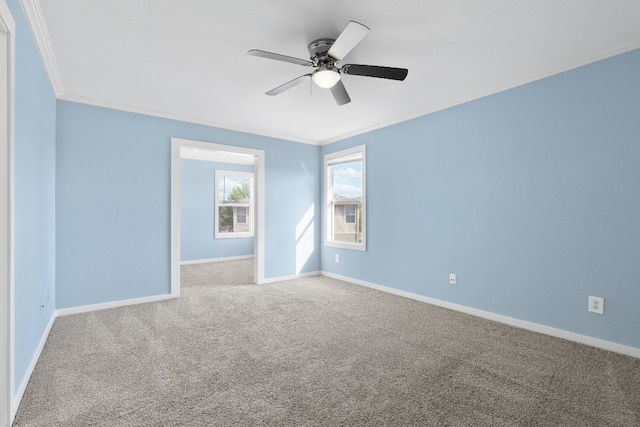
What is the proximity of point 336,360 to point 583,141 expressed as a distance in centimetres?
270

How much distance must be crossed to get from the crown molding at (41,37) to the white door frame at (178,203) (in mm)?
1376

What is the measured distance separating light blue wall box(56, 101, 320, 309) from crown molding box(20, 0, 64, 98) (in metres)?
0.65

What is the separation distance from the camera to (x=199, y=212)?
23.4 ft

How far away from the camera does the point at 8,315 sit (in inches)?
66.4

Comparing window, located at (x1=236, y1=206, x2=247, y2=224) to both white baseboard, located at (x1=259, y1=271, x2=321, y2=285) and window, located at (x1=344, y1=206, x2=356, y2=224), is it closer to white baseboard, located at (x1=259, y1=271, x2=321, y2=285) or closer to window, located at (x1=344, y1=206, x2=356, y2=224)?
white baseboard, located at (x1=259, y1=271, x2=321, y2=285)

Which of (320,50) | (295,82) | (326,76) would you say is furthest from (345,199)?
(320,50)

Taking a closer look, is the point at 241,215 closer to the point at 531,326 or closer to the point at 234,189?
the point at 234,189

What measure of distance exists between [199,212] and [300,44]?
5.42 m

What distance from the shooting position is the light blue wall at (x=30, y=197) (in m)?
1.91

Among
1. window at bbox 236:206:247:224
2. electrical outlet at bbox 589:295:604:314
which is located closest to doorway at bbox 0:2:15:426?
electrical outlet at bbox 589:295:604:314

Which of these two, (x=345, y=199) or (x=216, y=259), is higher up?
(x=345, y=199)

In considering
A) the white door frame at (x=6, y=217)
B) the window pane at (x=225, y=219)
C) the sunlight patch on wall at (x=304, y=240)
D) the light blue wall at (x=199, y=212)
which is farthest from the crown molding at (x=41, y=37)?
the window pane at (x=225, y=219)

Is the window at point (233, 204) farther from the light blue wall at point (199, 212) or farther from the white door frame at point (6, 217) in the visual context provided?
the white door frame at point (6, 217)

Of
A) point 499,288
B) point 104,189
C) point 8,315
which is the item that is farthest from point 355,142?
point 8,315
